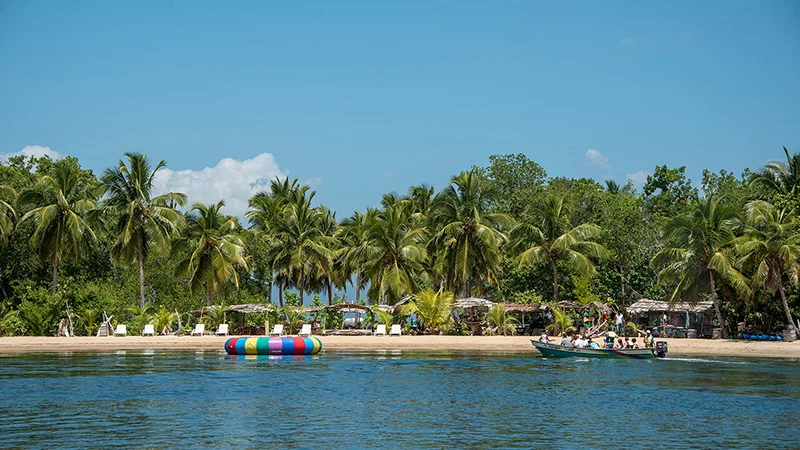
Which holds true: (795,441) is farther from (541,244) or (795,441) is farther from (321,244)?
(321,244)

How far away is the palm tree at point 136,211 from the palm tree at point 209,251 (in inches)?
72.0

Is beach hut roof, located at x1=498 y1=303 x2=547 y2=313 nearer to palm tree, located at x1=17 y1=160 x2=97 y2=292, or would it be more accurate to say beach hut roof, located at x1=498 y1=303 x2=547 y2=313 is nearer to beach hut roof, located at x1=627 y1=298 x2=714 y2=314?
beach hut roof, located at x1=627 y1=298 x2=714 y2=314

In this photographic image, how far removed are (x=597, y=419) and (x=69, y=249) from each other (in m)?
39.9

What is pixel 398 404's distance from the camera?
985 inches

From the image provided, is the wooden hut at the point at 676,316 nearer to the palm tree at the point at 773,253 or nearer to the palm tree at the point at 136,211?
the palm tree at the point at 773,253

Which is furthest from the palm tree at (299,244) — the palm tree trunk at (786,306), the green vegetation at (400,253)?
the palm tree trunk at (786,306)

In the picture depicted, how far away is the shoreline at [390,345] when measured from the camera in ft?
140

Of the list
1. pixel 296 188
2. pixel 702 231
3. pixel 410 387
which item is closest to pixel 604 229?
pixel 702 231

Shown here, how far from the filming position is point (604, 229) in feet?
193

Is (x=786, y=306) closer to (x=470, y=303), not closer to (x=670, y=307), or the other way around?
(x=670, y=307)

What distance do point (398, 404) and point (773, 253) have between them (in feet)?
82.7

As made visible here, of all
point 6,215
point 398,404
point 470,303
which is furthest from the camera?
point 6,215

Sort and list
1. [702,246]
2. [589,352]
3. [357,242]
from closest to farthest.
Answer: [589,352] < [702,246] < [357,242]

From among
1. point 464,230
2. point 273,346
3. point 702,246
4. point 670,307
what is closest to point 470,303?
point 464,230
